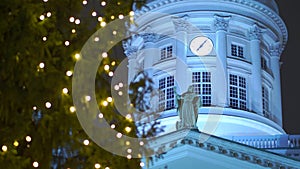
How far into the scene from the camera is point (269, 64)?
44.2 m

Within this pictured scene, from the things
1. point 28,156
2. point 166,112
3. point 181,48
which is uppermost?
point 181,48

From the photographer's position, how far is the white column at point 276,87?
1662 inches

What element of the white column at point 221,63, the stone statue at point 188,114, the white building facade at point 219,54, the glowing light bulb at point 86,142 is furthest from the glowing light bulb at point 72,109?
the white column at point 221,63

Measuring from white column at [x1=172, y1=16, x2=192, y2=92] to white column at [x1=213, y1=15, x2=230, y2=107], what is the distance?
1.44 m

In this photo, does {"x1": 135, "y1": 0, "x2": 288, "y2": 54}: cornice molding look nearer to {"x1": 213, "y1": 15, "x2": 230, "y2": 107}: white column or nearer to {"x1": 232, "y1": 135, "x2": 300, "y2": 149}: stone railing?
{"x1": 213, "y1": 15, "x2": 230, "y2": 107}: white column

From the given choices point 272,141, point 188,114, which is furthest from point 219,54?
point 188,114

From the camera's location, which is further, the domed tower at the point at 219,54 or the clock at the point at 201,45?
the clock at the point at 201,45

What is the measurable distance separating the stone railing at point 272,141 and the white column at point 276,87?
7.54m

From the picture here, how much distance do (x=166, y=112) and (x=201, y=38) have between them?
16.7 feet

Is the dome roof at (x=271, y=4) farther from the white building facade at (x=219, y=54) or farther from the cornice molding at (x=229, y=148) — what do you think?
the cornice molding at (x=229, y=148)

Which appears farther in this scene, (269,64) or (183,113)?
(269,64)

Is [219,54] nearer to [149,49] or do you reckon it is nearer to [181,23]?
[181,23]

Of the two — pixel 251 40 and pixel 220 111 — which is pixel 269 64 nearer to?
pixel 251 40

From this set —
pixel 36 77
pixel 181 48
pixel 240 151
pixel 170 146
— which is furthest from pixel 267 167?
pixel 36 77
